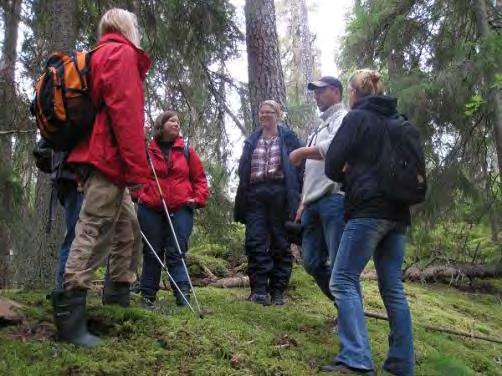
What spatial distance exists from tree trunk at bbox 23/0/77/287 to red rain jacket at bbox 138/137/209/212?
53.0 inches

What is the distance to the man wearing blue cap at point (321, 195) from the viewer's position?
4.21m

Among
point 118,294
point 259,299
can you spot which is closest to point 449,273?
point 259,299

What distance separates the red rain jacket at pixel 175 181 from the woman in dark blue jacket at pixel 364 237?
172cm

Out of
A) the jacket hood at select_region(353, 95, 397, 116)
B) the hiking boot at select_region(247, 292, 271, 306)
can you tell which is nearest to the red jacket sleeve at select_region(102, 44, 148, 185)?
the jacket hood at select_region(353, 95, 397, 116)

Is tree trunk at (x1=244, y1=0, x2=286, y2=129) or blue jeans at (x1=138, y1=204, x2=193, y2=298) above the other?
tree trunk at (x1=244, y1=0, x2=286, y2=129)

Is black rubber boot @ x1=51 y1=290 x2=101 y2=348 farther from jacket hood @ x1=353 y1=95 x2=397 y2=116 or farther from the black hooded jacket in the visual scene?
jacket hood @ x1=353 y1=95 x2=397 y2=116

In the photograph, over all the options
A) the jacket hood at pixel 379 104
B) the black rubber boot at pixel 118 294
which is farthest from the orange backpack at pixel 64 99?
the jacket hood at pixel 379 104

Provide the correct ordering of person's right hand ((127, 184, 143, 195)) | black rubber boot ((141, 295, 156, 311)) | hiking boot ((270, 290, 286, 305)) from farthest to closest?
hiking boot ((270, 290, 286, 305))
black rubber boot ((141, 295, 156, 311))
person's right hand ((127, 184, 143, 195))

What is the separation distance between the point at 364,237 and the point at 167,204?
6.77 feet

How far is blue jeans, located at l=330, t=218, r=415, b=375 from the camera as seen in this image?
3.53 meters

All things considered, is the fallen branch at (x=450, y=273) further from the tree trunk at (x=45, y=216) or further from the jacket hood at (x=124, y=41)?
the jacket hood at (x=124, y=41)

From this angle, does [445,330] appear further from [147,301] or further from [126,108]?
[126,108]

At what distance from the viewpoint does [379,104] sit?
12.2 ft

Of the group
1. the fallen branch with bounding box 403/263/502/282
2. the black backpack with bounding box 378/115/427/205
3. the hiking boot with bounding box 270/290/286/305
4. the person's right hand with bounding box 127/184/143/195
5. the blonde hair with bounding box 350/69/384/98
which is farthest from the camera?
the fallen branch with bounding box 403/263/502/282
